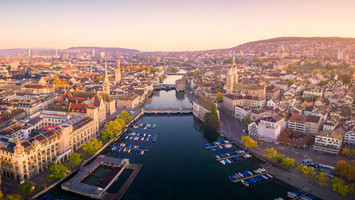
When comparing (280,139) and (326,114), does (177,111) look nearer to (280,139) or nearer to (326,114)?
(280,139)

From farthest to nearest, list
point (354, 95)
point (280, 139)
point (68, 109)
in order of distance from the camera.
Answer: point (354, 95)
point (68, 109)
point (280, 139)

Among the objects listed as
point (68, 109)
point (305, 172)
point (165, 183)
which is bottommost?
point (165, 183)

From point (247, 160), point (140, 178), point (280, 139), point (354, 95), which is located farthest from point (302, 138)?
point (354, 95)

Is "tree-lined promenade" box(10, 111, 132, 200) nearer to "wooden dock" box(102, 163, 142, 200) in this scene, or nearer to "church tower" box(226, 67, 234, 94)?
"wooden dock" box(102, 163, 142, 200)

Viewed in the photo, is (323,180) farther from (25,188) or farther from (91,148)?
(25,188)

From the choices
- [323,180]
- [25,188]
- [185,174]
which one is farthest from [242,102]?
[25,188]

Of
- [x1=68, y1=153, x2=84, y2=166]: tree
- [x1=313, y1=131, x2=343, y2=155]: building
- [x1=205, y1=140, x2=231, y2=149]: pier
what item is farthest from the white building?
[x1=68, y1=153, x2=84, y2=166]: tree
